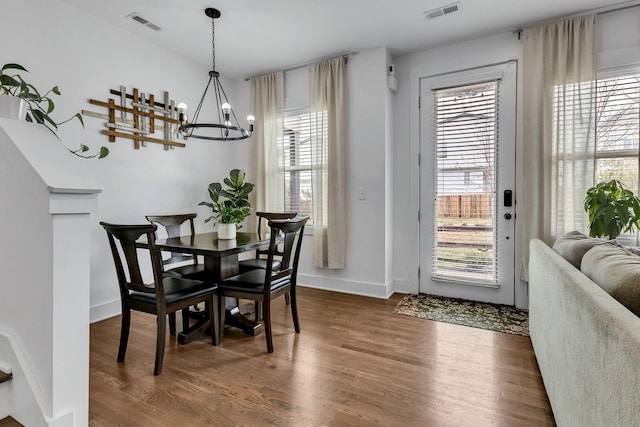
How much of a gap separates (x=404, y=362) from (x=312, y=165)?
2627 millimetres

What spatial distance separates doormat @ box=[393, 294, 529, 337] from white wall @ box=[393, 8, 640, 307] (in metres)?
0.27

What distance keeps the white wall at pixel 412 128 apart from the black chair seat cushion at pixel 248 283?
1.86 meters

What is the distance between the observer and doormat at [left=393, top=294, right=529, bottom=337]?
2926 millimetres

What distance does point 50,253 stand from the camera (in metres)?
1.20

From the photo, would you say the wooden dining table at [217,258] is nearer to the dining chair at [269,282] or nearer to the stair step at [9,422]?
the dining chair at [269,282]

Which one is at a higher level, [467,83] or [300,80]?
[300,80]

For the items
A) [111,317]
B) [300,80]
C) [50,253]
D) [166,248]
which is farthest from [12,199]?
[300,80]

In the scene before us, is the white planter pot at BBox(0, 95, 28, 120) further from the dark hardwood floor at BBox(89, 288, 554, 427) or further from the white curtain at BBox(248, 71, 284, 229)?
the white curtain at BBox(248, 71, 284, 229)

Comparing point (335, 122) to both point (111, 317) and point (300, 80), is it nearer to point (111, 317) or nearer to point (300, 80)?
point (300, 80)

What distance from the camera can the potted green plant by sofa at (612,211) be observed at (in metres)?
2.54

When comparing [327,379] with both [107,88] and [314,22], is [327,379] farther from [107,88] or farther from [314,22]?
[107,88]

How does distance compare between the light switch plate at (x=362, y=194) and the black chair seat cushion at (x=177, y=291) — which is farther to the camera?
the light switch plate at (x=362, y=194)

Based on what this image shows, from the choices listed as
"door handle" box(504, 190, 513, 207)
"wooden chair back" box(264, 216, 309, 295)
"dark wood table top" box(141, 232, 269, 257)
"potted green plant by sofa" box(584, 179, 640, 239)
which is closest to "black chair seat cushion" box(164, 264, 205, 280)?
"dark wood table top" box(141, 232, 269, 257)

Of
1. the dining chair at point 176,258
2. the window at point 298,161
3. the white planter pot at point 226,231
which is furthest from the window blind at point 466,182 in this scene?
the dining chair at point 176,258
